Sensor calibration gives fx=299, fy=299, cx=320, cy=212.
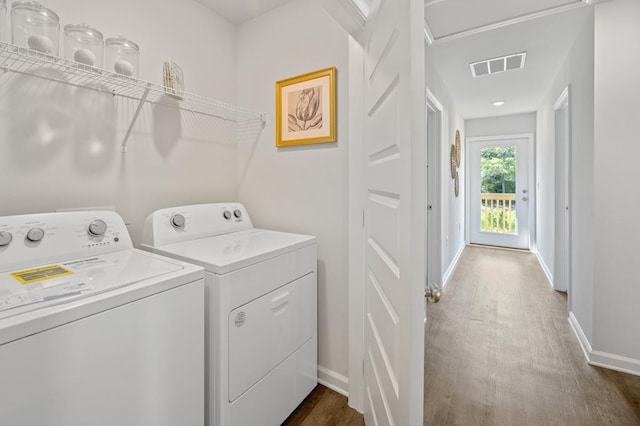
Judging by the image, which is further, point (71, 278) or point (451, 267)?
point (451, 267)

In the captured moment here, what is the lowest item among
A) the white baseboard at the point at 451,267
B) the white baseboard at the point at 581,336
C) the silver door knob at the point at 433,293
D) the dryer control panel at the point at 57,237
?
the white baseboard at the point at 581,336

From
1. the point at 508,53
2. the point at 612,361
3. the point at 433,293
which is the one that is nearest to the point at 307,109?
the point at 433,293

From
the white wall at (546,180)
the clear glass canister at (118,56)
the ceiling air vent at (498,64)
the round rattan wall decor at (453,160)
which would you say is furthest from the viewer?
the round rattan wall decor at (453,160)

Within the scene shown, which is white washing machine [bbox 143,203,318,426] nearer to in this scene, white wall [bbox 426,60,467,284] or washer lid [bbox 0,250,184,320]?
washer lid [bbox 0,250,184,320]

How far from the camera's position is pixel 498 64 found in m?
3.07

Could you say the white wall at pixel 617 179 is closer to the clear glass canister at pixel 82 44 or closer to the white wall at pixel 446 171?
the white wall at pixel 446 171

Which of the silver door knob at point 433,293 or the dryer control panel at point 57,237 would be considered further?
the dryer control panel at point 57,237

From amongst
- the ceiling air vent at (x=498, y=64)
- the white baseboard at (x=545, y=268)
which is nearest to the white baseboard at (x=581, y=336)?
the white baseboard at (x=545, y=268)

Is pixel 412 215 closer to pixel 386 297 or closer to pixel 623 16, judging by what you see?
pixel 386 297

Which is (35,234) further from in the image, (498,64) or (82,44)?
(498,64)

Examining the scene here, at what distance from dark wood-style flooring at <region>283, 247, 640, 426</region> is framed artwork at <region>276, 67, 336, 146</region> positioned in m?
1.54

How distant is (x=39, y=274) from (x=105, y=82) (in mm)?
985

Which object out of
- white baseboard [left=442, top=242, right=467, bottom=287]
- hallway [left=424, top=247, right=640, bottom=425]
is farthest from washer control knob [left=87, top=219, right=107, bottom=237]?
white baseboard [left=442, top=242, right=467, bottom=287]

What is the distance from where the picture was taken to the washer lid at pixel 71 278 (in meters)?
0.77
